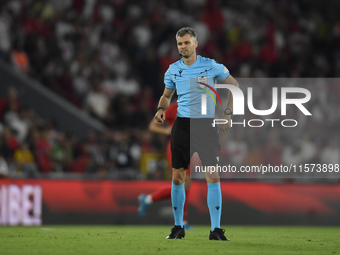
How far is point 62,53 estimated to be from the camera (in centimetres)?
1441

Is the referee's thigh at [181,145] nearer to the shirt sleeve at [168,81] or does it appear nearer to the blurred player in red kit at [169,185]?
the shirt sleeve at [168,81]

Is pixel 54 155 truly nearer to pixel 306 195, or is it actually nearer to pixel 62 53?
pixel 62 53

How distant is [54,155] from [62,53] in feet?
12.2

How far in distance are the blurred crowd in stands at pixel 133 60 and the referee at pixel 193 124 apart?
14.8 ft

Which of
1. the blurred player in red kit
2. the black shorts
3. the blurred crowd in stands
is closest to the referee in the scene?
the black shorts

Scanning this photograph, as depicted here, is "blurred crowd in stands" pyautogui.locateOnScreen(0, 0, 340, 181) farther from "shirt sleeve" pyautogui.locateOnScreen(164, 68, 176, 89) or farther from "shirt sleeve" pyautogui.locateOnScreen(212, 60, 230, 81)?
"shirt sleeve" pyautogui.locateOnScreen(212, 60, 230, 81)

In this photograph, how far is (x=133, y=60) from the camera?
15.5 m

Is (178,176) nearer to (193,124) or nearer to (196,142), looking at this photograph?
(196,142)

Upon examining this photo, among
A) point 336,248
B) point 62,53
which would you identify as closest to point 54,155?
point 62,53

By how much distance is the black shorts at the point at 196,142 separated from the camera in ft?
20.3

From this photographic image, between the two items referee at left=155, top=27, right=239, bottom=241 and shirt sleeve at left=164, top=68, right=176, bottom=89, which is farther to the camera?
shirt sleeve at left=164, top=68, right=176, bottom=89

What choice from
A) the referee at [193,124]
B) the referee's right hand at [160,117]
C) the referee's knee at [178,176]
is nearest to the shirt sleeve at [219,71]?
the referee at [193,124]

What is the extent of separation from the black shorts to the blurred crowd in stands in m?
4.54

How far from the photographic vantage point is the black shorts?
6.20m
